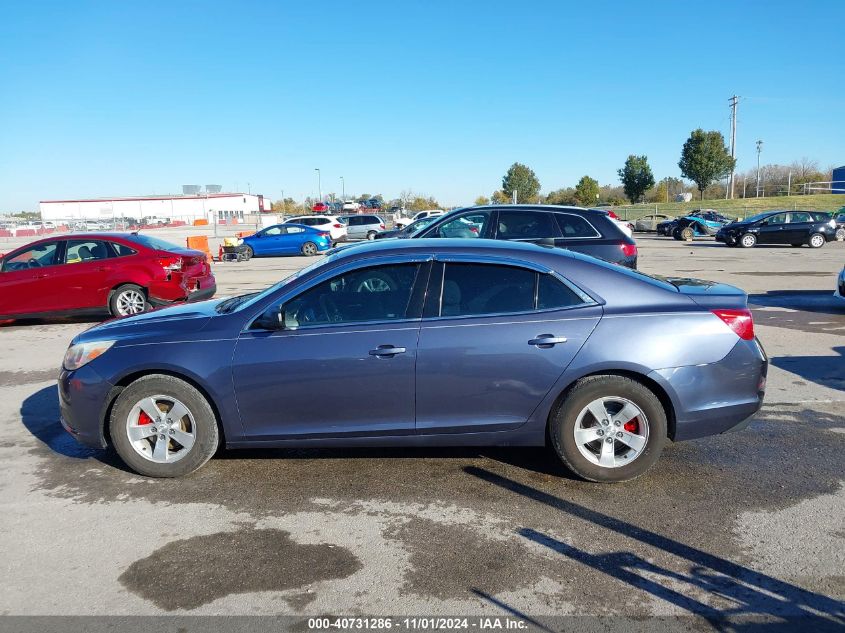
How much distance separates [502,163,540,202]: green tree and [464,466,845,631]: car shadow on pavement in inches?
3163

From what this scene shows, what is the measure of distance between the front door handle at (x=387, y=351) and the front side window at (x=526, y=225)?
587 cm

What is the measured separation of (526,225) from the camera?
9.80 meters

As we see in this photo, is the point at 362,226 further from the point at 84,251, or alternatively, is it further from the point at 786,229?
the point at 84,251

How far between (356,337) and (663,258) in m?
20.2

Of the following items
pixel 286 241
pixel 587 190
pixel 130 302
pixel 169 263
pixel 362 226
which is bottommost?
pixel 130 302

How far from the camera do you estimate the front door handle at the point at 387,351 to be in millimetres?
4148

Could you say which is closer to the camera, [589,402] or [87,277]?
[589,402]

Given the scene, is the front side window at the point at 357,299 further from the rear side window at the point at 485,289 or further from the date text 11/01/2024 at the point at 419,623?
the date text 11/01/2024 at the point at 419,623

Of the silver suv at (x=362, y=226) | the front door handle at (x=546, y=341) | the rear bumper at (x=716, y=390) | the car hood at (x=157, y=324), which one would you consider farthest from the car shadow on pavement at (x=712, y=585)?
the silver suv at (x=362, y=226)

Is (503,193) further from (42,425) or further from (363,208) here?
(42,425)

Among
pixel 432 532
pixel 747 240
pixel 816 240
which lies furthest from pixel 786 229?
pixel 432 532

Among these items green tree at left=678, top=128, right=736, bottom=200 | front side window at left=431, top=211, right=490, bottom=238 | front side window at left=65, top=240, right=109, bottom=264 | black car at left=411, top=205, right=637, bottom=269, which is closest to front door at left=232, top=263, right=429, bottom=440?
black car at left=411, top=205, right=637, bottom=269

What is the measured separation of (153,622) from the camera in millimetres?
2916

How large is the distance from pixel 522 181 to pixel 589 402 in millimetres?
82688
